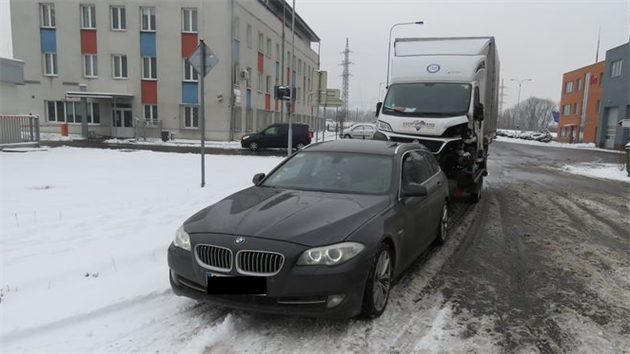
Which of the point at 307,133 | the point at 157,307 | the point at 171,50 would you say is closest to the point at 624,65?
the point at 307,133

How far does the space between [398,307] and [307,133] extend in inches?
885

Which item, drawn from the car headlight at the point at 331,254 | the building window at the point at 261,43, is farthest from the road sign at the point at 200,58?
the building window at the point at 261,43

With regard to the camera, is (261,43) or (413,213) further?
(261,43)

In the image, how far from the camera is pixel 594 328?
404 centimetres

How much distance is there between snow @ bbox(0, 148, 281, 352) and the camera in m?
3.84

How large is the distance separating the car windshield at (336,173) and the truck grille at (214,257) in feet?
4.92

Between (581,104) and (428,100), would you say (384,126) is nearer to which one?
(428,100)

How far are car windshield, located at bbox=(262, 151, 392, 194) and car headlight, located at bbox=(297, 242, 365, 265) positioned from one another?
1.21m

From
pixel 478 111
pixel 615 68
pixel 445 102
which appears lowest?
pixel 478 111

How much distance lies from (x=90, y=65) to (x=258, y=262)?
3460cm

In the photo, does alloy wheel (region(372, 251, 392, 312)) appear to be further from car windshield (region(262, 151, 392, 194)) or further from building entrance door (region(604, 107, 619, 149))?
building entrance door (region(604, 107, 619, 149))

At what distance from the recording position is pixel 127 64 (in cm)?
3309

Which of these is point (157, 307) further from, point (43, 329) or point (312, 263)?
point (312, 263)

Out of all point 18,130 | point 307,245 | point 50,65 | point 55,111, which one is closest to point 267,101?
point 55,111
